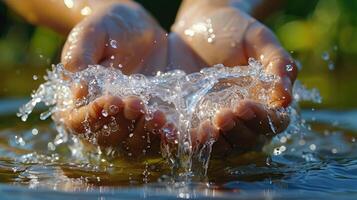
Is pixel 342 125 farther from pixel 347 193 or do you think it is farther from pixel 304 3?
pixel 304 3

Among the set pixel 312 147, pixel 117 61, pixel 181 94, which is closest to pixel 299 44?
pixel 312 147

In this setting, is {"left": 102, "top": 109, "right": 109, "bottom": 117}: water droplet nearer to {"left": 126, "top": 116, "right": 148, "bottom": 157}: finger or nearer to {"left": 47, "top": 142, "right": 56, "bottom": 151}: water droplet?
{"left": 126, "top": 116, "right": 148, "bottom": 157}: finger

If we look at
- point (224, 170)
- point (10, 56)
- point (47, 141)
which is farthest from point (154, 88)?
point (10, 56)

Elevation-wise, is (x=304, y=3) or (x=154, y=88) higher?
(x=304, y=3)

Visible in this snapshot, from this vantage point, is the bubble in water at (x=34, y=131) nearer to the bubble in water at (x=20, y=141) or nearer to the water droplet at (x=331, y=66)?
the bubble in water at (x=20, y=141)

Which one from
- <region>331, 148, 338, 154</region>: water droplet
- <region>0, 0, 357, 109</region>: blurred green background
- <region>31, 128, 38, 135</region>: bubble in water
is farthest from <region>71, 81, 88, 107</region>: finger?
<region>0, 0, 357, 109</region>: blurred green background

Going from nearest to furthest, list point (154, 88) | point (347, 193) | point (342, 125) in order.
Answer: point (347, 193) < point (154, 88) < point (342, 125)

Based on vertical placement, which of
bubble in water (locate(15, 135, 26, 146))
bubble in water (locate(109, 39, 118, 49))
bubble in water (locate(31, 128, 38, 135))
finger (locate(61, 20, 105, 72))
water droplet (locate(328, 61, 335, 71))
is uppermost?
water droplet (locate(328, 61, 335, 71))
